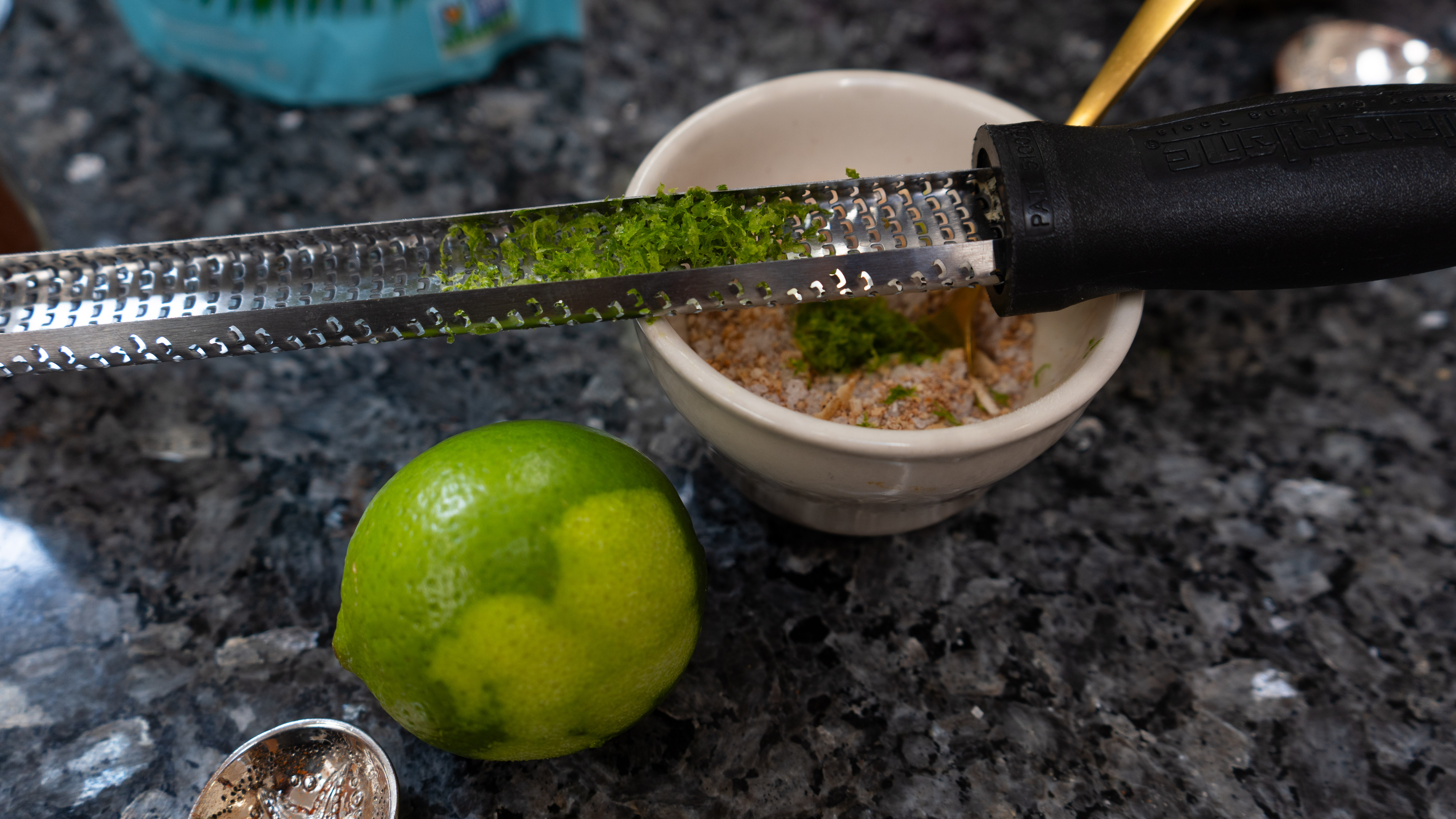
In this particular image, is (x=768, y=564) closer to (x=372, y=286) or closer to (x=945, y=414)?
(x=945, y=414)

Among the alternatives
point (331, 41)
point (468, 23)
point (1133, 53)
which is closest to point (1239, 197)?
point (1133, 53)

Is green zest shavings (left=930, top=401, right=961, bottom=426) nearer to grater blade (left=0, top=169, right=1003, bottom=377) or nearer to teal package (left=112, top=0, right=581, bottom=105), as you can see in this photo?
grater blade (left=0, top=169, right=1003, bottom=377)

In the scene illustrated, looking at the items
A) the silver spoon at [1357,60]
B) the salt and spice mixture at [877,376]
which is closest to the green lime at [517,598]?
the salt and spice mixture at [877,376]

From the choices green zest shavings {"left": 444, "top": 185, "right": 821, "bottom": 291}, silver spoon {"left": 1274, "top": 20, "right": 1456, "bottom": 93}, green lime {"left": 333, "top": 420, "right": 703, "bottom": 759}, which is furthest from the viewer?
silver spoon {"left": 1274, "top": 20, "right": 1456, "bottom": 93}

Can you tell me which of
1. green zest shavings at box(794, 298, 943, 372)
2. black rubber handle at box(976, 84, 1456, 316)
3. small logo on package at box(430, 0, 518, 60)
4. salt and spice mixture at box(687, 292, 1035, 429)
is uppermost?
black rubber handle at box(976, 84, 1456, 316)

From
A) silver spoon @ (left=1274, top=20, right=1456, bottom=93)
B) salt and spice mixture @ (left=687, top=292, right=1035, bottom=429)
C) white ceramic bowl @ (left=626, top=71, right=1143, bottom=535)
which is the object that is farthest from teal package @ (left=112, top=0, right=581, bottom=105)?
silver spoon @ (left=1274, top=20, right=1456, bottom=93)
